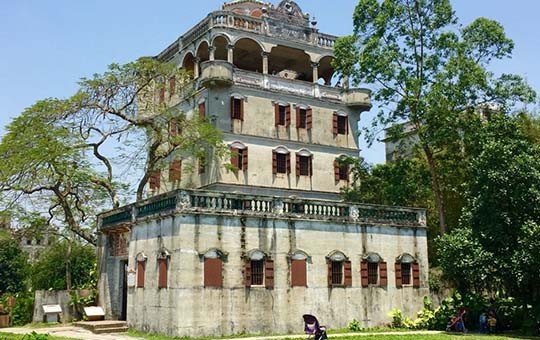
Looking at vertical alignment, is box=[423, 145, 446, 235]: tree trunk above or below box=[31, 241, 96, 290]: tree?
→ above

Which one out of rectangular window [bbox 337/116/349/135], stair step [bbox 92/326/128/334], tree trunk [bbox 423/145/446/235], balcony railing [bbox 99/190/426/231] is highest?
rectangular window [bbox 337/116/349/135]

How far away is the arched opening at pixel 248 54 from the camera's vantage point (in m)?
33.9

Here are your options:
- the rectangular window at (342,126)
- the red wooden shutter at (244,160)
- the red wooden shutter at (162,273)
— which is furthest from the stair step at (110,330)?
the rectangular window at (342,126)

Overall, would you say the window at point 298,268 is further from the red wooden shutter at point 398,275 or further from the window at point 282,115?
the window at point 282,115

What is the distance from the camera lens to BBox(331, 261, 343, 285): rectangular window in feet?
75.4

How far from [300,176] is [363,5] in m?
9.85

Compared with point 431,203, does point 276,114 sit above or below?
above

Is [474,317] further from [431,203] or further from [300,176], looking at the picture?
[300,176]

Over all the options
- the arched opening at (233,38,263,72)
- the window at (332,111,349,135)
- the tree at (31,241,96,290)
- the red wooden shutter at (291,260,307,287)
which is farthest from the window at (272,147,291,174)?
the tree at (31,241,96,290)

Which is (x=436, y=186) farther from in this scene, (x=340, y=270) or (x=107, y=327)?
(x=107, y=327)

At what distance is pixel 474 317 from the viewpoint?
23.1 metres

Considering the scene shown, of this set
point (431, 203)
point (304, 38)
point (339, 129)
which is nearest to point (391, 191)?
point (431, 203)

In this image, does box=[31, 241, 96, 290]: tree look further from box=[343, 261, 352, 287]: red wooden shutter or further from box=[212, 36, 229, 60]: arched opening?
box=[343, 261, 352, 287]: red wooden shutter

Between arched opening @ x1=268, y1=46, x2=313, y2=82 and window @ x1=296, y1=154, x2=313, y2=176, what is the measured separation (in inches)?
257
